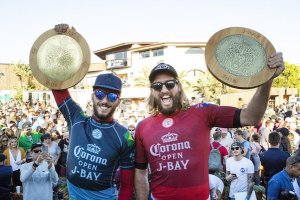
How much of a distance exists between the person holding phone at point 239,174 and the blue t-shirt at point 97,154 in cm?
388

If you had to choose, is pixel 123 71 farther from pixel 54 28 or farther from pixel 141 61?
pixel 54 28

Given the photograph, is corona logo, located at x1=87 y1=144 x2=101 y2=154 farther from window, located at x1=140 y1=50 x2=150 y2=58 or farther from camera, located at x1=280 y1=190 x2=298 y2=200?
window, located at x1=140 y1=50 x2=150 y2=58

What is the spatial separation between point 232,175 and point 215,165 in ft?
1.11

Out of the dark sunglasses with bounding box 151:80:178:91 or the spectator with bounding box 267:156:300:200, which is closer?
the dark sunglasses with bounding box 151:80:178:91

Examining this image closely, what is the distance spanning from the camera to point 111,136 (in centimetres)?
335

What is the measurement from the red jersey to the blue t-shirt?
0.77 feet

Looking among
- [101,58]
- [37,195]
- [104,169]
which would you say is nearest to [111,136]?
[104,169]

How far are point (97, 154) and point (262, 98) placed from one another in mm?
1434

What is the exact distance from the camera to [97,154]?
3.29 metres

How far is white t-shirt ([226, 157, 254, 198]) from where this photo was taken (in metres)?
6.71

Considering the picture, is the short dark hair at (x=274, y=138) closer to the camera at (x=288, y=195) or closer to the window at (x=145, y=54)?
the camera at (x=288, y=195)

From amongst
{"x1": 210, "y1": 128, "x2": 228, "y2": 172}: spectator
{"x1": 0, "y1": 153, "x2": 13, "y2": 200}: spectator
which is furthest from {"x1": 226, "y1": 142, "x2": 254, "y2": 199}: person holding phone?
{"x1": 0, "y1": 153, "x2": 13, "y2": 200}: spectator

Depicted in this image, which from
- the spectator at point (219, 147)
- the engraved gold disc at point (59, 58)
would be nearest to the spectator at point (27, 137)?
the spectator at point (219, 147)

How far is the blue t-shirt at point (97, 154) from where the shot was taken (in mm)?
3277
